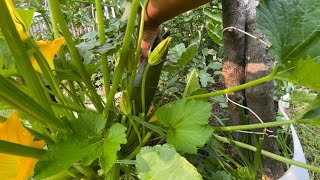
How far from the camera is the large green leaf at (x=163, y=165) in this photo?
29cm

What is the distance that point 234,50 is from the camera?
2.00 ft

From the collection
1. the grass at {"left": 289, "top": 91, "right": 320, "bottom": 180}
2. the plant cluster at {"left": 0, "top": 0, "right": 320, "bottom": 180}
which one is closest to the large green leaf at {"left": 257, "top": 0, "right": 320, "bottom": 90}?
the plant cluster at {"left": 0, "top": 0, "right": 320, "bottom": 180}

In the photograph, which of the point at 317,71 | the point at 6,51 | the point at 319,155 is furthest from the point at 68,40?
the point at 319,155

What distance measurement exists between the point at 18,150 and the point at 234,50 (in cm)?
42

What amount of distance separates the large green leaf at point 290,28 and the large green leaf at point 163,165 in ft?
0.46

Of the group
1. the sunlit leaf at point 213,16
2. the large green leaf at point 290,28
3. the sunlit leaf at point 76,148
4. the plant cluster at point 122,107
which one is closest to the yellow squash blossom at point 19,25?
the plant cluster at point 122,107

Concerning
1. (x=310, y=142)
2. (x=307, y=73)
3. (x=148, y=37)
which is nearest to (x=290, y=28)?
(x=307, y=73)

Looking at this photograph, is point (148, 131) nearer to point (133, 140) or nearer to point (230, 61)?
point (133, 140)

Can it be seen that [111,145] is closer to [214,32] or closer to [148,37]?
[148,37]

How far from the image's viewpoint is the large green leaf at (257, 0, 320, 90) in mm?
354

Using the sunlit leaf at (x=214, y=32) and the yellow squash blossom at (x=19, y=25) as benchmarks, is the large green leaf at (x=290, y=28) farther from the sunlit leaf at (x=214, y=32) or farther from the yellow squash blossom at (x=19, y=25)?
the sunlit leaf at (x=214, y=32)

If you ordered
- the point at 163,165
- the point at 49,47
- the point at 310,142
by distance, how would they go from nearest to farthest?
the point at 163,165
the point at 49,47
the point at 310,142

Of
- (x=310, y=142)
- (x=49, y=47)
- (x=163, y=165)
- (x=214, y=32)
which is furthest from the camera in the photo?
(x=310, y=142)

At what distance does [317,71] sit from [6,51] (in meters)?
0.33
